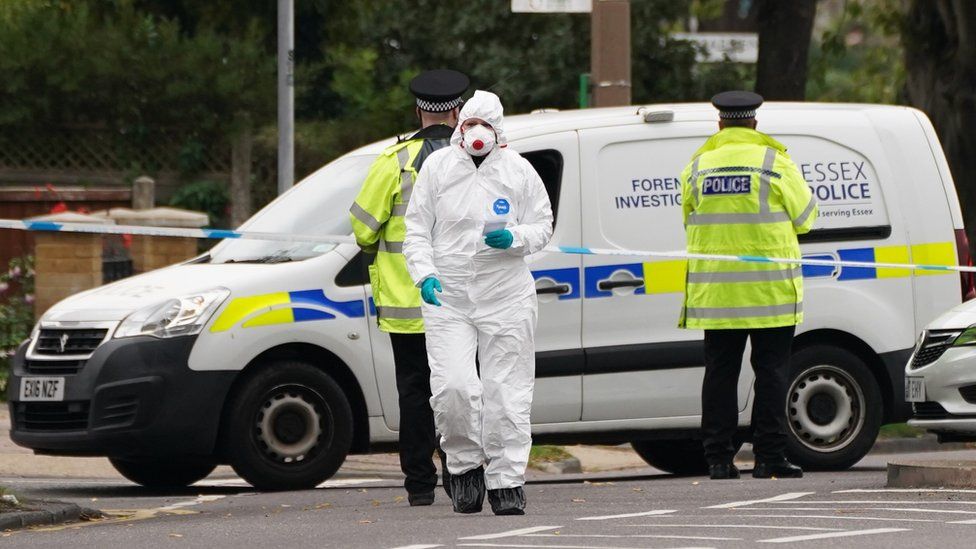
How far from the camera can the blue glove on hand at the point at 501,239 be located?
791 centimetres

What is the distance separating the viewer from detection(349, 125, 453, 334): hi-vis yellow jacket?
8.52 meters

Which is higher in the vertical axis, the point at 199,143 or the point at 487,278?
the point at 199,143

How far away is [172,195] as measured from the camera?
20516mm

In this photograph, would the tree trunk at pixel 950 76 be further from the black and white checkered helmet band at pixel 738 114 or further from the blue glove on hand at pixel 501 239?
the blue glove on hand at pixel 501 239

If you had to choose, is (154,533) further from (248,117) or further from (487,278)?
(248,117)

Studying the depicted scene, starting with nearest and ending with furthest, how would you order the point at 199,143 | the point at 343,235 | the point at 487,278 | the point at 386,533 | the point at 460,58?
the point at 386,533 < the point at 487,278 < the point at 343,235 < the point at 199,143 < the point at 460,58

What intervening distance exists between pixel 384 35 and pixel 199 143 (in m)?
4.08

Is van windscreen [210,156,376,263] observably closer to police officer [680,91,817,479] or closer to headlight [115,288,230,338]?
headlight [115,288,230,338]

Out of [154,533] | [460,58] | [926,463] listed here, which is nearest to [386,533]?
[154,533]

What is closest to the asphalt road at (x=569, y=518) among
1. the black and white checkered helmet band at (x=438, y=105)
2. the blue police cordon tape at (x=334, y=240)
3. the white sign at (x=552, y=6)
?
the blue police cordon tape at (x=334, y=240)

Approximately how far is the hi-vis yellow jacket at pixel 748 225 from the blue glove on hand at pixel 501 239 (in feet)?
6.23

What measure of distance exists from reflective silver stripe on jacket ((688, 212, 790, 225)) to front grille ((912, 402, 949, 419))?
114 cm

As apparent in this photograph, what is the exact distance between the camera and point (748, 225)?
9555 mm

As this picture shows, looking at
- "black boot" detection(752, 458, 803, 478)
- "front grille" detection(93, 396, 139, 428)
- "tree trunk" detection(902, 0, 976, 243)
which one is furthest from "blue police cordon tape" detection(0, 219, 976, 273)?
"tree trunk" detection(902, 0, 976, 243)
